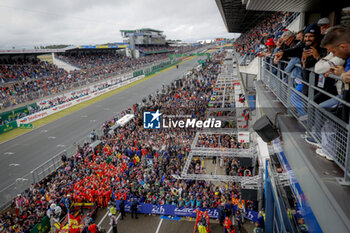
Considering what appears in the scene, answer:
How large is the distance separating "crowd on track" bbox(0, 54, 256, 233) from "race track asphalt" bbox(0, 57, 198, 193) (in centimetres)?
274

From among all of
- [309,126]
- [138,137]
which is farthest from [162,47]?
[309,126]

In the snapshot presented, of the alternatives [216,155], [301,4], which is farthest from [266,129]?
[216,155]

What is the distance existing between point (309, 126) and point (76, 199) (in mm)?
12492

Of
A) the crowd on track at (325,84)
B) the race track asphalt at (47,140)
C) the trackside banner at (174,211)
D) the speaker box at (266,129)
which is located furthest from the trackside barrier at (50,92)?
the crowd on track at (325,84)

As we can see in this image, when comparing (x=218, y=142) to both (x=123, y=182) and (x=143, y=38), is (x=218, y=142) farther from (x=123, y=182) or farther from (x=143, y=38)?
(x=143, y=38)

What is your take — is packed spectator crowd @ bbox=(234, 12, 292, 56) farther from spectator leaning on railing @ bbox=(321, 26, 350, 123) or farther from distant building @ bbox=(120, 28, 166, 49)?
distant building @ bbox=(120, 28, 166, 49)

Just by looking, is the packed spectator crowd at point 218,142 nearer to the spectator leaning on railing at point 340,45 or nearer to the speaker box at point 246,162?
the speaker box at point 246,162

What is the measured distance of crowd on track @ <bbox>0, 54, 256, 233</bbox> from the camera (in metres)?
11.0

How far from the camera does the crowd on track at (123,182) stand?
433 inches

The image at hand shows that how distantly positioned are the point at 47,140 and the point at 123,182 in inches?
494

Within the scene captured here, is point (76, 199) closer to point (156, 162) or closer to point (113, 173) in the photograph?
point (113, 173)

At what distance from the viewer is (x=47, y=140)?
2169cm

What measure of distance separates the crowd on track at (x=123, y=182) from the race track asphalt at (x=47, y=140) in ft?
9.00

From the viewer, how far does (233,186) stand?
1200 centimetres
